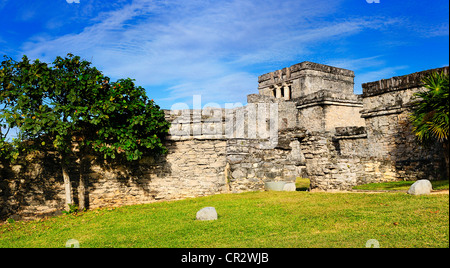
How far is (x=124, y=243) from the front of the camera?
6613 mm

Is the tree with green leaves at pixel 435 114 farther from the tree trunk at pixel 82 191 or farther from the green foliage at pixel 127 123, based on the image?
the tree trunk at pixel 82 191

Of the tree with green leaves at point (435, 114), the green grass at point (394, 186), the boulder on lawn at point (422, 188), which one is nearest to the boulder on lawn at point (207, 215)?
the boulder on lawn at point (422, 188)

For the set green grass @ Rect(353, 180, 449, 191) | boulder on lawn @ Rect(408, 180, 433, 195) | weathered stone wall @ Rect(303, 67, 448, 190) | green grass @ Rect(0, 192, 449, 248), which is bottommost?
green grass @ Rect(0, 192, 449, 248)

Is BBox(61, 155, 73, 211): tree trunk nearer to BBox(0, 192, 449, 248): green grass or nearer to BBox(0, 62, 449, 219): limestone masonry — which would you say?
BBox(0, 62, 449, 219): limestone masonry

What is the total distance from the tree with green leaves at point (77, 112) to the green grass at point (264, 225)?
79.4 inches

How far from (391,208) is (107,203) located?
342 inches

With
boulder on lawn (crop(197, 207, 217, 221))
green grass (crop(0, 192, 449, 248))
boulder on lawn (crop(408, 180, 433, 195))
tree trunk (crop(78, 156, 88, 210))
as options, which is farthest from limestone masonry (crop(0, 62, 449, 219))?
boulder on lawn (crop(197, 207, 217, 221))

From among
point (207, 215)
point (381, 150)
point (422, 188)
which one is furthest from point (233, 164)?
point (422, 188)

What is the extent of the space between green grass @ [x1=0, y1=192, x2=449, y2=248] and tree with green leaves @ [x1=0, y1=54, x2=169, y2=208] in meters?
2.02

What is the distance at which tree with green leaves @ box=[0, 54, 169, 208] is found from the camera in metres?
9.87

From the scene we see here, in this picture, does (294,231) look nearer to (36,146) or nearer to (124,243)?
(124,243)

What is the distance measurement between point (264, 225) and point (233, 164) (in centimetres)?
571

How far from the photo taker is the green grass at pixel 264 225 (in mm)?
5816
